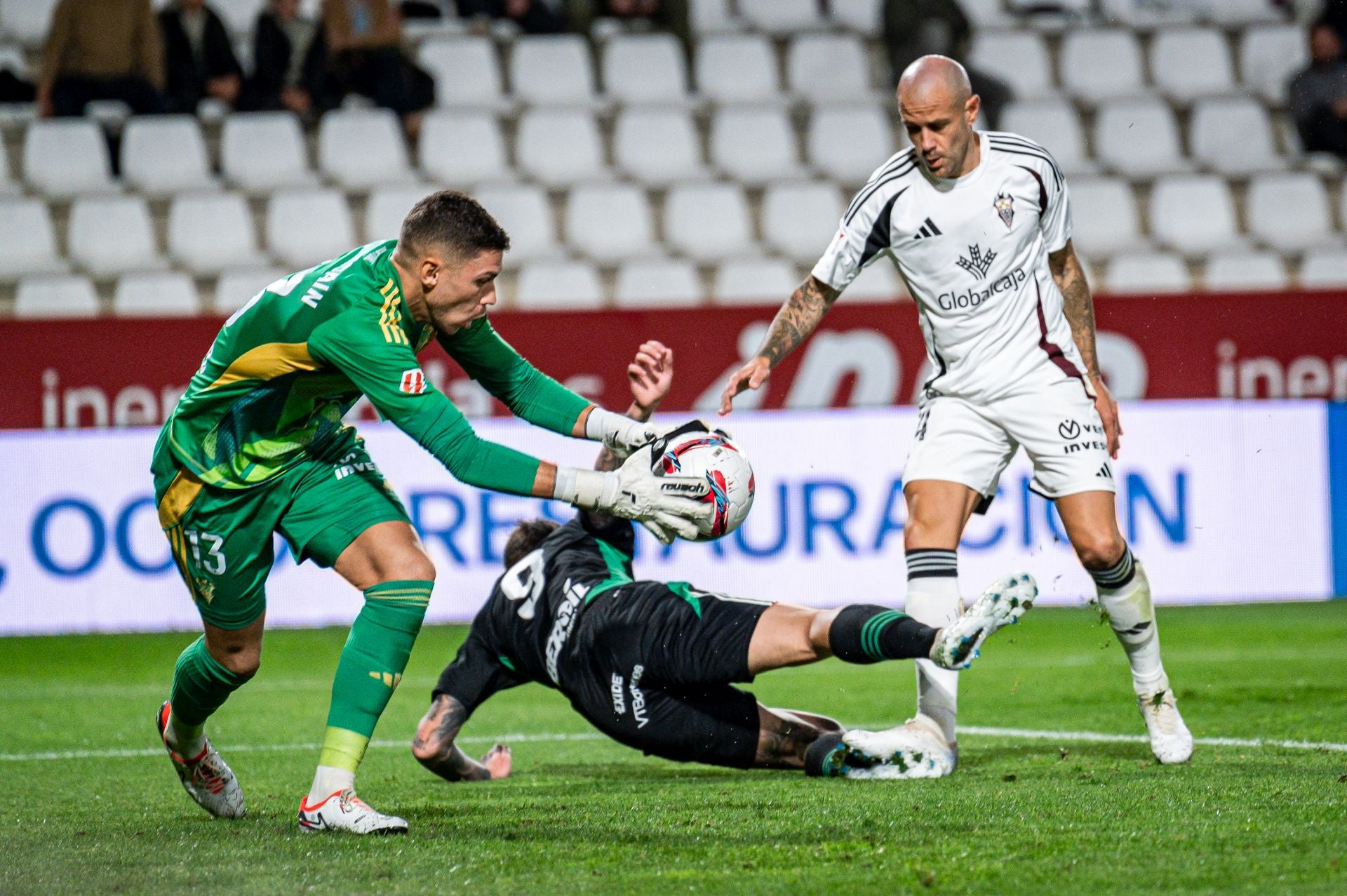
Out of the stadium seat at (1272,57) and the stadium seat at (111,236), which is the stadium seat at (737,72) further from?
the stadium seat at (111,236)

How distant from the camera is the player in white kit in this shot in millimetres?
5102

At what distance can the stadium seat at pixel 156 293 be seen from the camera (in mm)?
11617

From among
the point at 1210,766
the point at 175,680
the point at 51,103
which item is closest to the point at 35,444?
the point at 51,103

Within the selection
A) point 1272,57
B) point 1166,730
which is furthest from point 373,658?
point 1272,57

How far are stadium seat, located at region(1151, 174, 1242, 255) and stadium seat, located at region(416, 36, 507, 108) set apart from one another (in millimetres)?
5519

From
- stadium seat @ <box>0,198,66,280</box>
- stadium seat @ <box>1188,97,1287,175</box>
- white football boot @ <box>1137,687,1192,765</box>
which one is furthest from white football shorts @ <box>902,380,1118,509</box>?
stadium seat @ <box>1188,97,1287,175</box>

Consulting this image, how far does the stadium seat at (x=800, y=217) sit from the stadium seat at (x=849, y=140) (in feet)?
2.01

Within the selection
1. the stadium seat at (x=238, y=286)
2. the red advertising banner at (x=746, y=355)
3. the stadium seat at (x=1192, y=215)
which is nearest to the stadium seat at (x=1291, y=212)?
the stadium seat at (x=1192, y=215)

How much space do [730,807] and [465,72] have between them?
33.7 ft

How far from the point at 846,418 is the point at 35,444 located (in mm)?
4759

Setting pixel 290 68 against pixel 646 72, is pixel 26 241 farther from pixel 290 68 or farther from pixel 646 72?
pixel 646 72

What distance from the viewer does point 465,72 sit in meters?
13.6

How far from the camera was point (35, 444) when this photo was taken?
9.33 meters

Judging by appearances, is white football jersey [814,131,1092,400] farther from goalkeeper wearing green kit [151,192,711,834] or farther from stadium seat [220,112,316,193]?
stadium seat [220,112,316,193]
